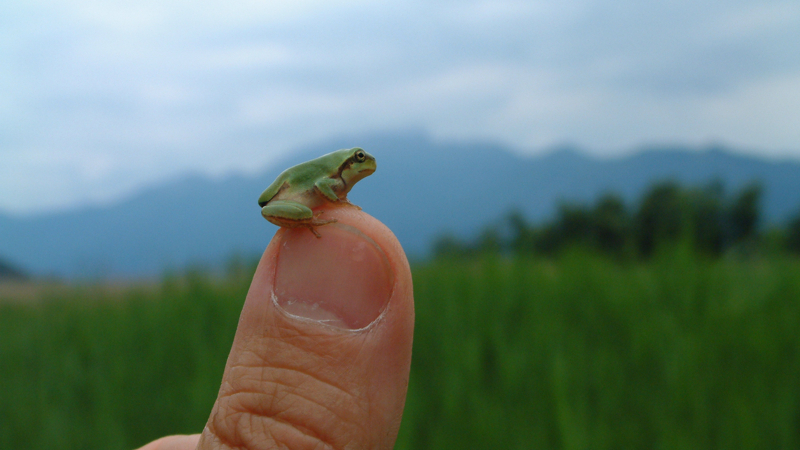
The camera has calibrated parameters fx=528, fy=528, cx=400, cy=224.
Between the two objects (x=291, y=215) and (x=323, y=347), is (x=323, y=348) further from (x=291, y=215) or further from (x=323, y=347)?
(x=291, y=215)

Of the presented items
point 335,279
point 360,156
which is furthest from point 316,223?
point 360,156

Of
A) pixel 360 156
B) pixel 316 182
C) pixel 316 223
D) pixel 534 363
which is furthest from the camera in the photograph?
pixel 534 363

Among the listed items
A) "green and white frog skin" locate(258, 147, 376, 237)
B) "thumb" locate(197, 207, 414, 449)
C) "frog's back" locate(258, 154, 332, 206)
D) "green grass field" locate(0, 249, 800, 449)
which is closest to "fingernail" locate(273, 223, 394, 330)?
"thumb" locate(197, 207, 414, 449)

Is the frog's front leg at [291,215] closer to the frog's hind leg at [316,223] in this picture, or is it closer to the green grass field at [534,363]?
Result: the frog's hind leg at [316,223]

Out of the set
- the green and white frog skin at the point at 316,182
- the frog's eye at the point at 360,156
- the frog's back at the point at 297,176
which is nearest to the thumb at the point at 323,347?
the green and white frog skin at the point at 316,182

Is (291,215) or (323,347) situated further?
(291,215)

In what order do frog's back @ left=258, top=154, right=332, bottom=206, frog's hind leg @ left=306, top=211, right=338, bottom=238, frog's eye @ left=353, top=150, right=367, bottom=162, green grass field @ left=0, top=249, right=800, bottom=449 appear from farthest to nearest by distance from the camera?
green grass field @ left=0, top=249, right=800, bottom=449, frog's eye @ left=353, top=150, right=367, bottom=162, frog's back @ left=258, top=154, right=332, bottom=206, frog's hind leg @ left=306, top=211, right=338, bottom=238

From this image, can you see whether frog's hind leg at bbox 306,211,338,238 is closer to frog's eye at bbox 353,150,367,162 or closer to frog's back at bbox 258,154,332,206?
frog's back at bbox 258,154,332,206
